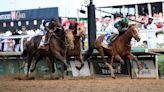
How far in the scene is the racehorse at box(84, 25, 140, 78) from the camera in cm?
1680

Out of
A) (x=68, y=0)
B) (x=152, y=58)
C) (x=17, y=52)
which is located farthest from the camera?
(x=68, y=0)

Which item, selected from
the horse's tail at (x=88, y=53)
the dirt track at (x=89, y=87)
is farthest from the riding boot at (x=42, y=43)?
the dirt track at (x=89, y=87)

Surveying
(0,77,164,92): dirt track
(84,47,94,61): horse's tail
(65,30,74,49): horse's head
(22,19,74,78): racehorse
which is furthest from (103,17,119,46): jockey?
(0,77,164,92): dirt track

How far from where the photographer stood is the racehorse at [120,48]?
1680 cm

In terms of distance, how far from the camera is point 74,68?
1891 cm

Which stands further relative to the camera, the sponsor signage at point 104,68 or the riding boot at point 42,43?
the riding boot at point 42,43

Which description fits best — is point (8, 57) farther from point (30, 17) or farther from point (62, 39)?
point (30, 17)

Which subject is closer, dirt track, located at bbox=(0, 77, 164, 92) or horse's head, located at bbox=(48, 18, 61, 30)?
dirt track, located at bbox=(0, 77, 164, 92)

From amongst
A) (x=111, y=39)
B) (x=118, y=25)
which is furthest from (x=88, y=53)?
(x=118, y=25)

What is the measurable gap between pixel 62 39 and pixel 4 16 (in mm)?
13545

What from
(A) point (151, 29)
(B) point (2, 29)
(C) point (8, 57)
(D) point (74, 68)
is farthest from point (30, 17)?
(A) point (151, 29)

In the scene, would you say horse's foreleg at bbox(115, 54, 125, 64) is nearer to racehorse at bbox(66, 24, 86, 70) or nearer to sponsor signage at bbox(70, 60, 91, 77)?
racehorse at bbox(66, 24, 86, 70)

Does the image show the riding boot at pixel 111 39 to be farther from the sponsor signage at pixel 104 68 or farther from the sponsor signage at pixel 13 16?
the sponsor signage at pixel 13 16

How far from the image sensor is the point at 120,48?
17.4 metres
